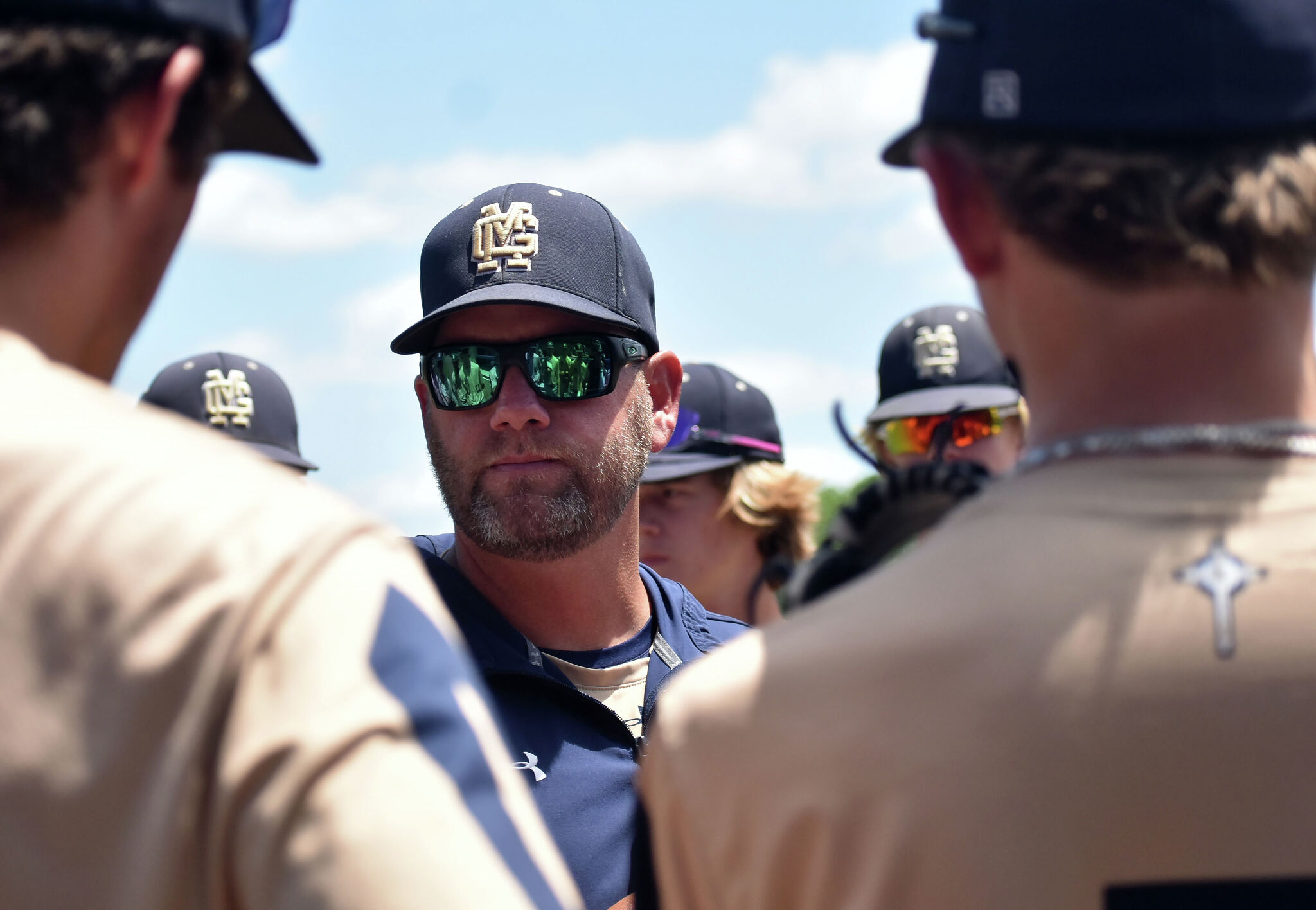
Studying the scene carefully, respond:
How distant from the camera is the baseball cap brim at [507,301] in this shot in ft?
11.1

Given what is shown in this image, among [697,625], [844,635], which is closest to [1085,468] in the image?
[844,635]

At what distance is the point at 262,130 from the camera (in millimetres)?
1651

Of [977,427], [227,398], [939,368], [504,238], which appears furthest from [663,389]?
[227,398]

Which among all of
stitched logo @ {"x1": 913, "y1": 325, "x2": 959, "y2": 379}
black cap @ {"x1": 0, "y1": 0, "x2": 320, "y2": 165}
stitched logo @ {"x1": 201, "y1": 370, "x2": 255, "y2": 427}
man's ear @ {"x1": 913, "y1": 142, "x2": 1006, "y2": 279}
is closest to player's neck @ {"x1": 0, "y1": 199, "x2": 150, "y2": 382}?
black cap @ {"x1": 0, "y1": 0, "x2": 320, "y2": 165}

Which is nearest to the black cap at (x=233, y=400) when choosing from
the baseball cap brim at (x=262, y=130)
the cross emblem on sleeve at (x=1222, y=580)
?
the baseball cap brim at (x=262, y=130)

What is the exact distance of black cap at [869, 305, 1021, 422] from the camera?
556cm

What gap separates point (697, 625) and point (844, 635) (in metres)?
2.39

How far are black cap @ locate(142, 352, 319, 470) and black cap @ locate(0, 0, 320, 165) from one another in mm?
4158

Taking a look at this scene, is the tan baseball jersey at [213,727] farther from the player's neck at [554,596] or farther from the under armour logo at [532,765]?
the player's neck at [554,596]

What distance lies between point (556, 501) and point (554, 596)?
0.83ft

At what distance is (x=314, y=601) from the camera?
1140 mm

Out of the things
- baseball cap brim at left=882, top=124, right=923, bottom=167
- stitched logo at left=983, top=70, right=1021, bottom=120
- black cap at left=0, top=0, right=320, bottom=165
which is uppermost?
black cap at left=0, top=0, right=320, bottom=165

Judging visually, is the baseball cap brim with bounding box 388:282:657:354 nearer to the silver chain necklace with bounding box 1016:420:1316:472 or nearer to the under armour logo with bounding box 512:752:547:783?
the under armour logo with bounding box 512:752:547:783

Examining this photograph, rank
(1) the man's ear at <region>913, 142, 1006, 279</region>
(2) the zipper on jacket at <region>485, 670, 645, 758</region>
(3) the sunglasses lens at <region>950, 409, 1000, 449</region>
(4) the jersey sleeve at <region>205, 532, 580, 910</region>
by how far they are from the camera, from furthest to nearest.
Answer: (3) the sunglasses lens at <region>950, 409, 1000, 449</region>, (2) the zipper on jacket at <region>485, 670, 645, 758</region>, (1) the man's ear at <region>913, 142, 1006, 279</region>, (4) the jersey sleeve at <region>205, 532, 580, 910</region>
